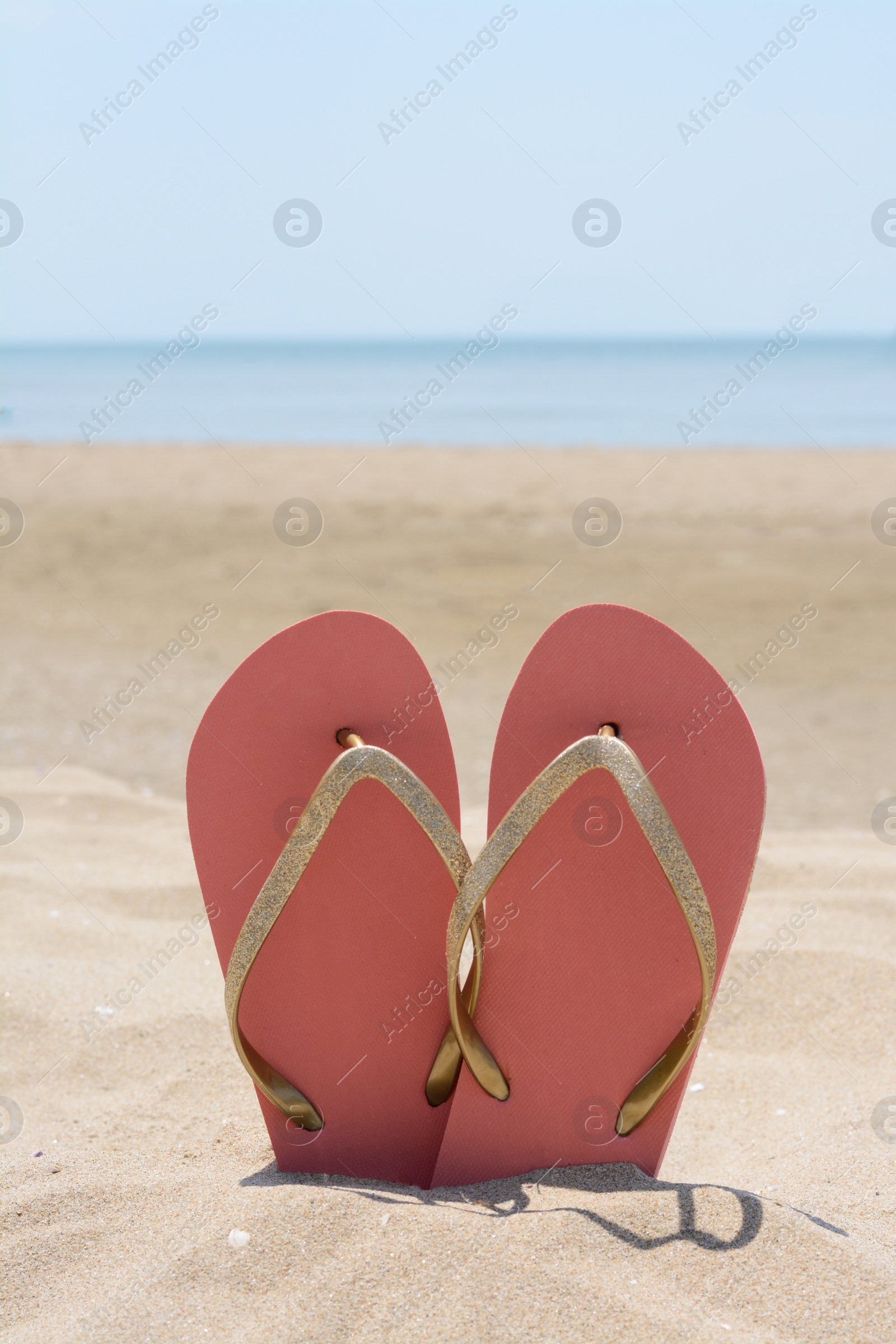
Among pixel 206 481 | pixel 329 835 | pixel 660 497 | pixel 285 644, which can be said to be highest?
pixel 285 644

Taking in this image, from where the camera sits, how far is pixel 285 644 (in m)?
1.98

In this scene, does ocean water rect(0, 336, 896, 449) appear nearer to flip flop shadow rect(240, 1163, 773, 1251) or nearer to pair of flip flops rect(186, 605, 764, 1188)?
pair of flip flops rect(186, 605, 764, 1188)

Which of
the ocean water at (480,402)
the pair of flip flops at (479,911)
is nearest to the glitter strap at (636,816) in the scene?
the pair of flip flops at (479,911)

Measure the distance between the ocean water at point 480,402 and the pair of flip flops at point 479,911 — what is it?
370 inches

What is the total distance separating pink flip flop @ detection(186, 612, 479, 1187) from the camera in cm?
200

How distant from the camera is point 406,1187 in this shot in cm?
196

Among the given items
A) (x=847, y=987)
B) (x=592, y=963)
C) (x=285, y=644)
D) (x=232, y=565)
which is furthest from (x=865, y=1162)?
(x=232, y=565)

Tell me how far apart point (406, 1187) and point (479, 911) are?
50cm

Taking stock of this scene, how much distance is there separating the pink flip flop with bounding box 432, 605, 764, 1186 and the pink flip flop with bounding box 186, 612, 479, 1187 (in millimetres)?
104

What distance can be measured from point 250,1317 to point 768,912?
216 centimetres

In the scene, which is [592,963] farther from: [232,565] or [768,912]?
[232,565]

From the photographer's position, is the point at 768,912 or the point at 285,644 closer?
the point at 285,644

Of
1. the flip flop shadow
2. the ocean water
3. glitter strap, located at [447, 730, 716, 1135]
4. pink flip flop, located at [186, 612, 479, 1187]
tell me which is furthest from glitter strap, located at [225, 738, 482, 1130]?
the ocean water

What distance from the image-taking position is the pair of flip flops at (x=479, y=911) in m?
1.97
